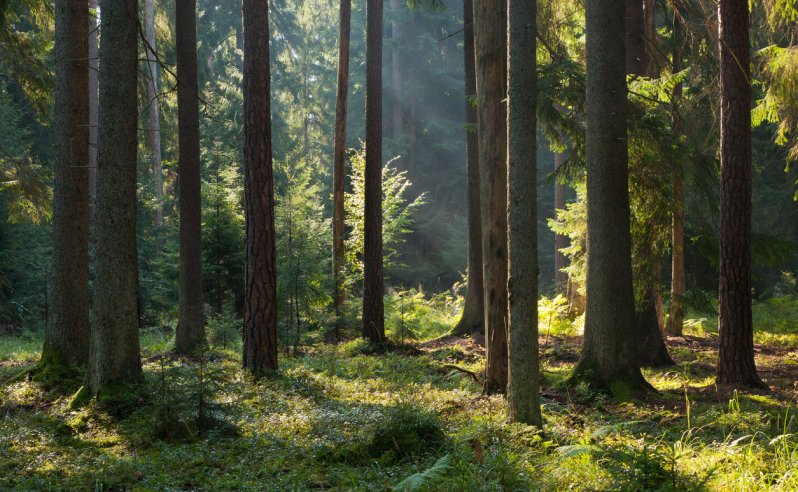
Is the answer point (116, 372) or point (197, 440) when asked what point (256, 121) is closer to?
point (116, 372)

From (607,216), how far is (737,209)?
5.43 feet

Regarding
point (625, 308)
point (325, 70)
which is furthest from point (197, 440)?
point (325, 70)

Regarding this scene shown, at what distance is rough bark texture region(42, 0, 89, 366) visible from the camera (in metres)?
9.80

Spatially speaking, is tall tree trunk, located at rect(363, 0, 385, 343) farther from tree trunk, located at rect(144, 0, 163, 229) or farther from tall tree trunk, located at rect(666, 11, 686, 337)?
tree trunk, located at rect(144, 0, 163, 229)

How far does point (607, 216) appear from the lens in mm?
9648

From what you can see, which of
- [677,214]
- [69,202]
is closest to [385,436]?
[69,202]

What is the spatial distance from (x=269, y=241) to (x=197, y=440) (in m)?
4.01

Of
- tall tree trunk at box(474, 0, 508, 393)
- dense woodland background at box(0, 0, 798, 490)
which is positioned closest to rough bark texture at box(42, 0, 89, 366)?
dense woodland background at box(0, 0, 798, 490)

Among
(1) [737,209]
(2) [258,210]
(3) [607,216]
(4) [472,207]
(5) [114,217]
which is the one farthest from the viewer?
(4) [472,207]

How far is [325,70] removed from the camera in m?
43.6

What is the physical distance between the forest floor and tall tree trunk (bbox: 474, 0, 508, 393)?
0.69 meters

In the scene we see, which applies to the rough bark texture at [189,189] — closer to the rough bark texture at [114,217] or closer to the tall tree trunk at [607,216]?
the rough bark texture at [114,217]

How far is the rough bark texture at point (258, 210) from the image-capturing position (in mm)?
10641

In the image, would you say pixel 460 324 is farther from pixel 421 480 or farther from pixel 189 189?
pixel 421 480
